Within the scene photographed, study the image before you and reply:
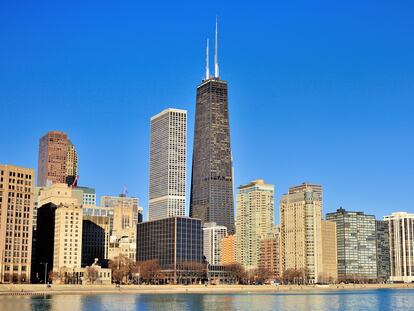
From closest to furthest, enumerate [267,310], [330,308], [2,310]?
1. [2,310]
2. [267,310]
3. [330,308]

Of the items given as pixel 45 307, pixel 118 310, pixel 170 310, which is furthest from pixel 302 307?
pixel 45 307

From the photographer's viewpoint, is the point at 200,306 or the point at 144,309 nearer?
the point at 144,309

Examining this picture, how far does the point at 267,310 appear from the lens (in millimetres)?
154375

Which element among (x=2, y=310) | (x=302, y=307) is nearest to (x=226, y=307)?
(x=302, y=307)

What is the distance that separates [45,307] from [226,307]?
130 feet

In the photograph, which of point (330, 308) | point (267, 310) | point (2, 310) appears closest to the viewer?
point (2, 310)

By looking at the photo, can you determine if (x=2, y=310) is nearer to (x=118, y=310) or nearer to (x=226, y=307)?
(x=118, y=310)

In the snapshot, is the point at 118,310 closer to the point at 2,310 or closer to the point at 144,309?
the point at 144,309

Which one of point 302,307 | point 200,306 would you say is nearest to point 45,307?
point 200,306

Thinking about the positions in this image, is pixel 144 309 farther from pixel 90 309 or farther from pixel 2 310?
pixel 2 310

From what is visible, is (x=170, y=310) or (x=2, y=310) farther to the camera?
(x=170, y=310)

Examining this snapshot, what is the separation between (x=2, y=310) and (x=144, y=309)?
2988 cm

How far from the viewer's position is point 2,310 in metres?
143

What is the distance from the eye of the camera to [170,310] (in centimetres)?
15525
